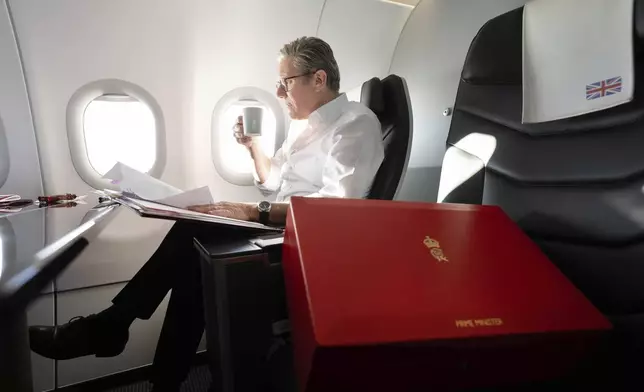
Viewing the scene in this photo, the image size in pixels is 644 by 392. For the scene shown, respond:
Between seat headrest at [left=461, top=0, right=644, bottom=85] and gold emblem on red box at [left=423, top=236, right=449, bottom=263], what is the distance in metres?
0.63

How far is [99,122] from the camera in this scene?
6.31 ft

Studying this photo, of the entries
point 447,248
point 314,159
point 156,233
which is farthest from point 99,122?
point 447,248

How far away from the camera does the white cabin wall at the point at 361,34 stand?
2.25 meters

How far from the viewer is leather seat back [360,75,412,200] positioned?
1542 millimetres

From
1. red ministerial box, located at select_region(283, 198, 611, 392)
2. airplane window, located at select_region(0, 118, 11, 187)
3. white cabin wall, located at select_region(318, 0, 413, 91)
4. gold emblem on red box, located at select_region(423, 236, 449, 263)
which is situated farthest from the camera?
white cabin wall, located at select_region(318, 0, 413, 91)

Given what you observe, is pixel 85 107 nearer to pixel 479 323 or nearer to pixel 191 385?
pixel 191 385

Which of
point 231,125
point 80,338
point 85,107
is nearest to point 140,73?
point 85,107

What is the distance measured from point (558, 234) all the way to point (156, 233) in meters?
1.77

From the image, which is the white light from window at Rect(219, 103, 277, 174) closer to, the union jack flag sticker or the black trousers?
the black trousers

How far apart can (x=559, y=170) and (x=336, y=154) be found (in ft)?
2.40

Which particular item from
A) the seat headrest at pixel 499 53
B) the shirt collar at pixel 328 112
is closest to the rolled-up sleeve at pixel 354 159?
the shirt collar at pixel 328 112

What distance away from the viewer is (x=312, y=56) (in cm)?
A: 173

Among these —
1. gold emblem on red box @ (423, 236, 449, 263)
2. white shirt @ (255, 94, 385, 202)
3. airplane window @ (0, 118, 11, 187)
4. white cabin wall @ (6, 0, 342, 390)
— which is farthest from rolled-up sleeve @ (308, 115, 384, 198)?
airplane window @ (0, 118, 11, 187)

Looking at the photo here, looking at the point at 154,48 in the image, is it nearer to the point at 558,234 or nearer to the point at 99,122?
the point at 99,122
